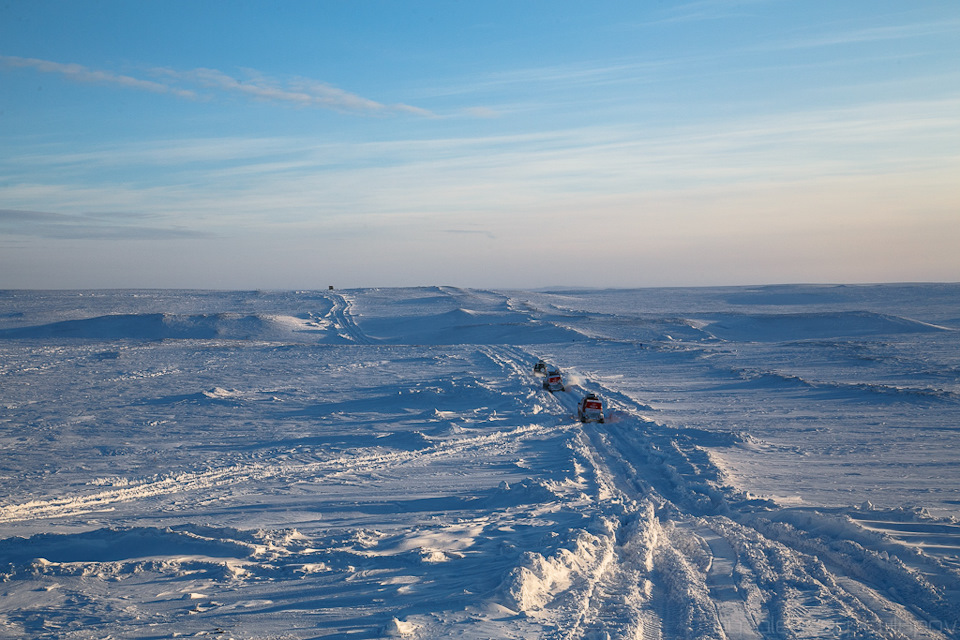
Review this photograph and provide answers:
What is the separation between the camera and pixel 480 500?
1218 centimetres

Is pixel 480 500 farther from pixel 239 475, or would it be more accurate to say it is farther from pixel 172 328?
pixel 172 328

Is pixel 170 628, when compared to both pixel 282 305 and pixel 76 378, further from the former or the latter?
pixel 282 305

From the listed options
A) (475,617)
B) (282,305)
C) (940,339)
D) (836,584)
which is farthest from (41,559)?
(282,305)

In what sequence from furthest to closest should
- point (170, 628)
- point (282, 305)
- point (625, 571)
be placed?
point (282, 305) → point (625, 571) → point (170, 628)

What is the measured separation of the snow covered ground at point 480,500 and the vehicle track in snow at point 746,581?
4 centimetres

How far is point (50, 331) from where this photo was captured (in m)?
51.0

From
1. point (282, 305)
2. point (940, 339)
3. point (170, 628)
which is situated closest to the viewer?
point (170, 628)

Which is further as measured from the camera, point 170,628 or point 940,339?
point 940,339

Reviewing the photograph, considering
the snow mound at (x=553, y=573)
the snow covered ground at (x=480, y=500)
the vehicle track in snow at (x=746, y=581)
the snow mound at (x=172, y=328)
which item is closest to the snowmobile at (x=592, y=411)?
the snow covered ground at (x=480, y=500)

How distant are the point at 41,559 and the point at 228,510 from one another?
11.5ft

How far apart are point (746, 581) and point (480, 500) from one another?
17.5 ft

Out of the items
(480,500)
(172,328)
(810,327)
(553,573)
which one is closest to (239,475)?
(480,500)

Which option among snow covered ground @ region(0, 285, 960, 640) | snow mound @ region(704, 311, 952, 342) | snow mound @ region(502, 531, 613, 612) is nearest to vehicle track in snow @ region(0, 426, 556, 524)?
snow covered ground @ region(0, 285, 960, 640)

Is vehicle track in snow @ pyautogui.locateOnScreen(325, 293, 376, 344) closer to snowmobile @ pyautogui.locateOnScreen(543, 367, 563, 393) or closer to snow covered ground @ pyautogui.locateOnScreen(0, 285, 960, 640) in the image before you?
snow covered ground @ pyautogui.locateOnScreen(0, 285, 960, 640)
